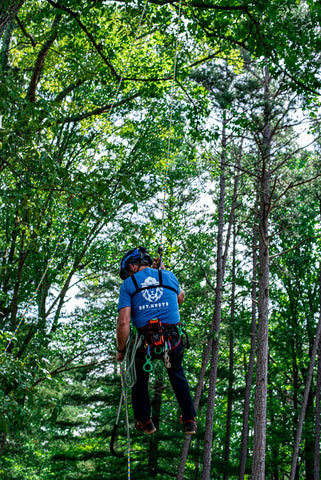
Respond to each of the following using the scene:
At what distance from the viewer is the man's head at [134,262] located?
165 inches

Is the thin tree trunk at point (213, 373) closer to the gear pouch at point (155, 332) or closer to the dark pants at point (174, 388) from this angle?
the dark pants at point (174, 388)

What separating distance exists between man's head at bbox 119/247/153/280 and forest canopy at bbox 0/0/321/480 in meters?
0.37

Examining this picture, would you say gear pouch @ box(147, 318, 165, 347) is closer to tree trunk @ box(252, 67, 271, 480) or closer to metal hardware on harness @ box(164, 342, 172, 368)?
metal hardware on harness @ box(164, 342, 172, 368)

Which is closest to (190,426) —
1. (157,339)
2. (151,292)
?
(157,339)

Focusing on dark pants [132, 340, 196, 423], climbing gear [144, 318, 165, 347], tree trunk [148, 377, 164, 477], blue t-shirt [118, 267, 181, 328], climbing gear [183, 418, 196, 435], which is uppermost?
blue t-shirt [118, 267, 181, 328]

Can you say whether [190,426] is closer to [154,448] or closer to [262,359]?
[262,359]

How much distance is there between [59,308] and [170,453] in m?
7.92

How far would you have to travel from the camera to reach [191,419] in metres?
4.00

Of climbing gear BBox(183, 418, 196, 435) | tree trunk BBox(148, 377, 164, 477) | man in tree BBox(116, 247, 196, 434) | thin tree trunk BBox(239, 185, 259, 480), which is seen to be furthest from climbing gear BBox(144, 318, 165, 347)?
thin tree trunk BBox(239, 185, 259, 480)

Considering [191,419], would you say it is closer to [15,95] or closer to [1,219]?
[15,95]

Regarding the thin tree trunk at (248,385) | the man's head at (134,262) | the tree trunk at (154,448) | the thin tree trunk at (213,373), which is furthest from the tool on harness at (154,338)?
the thin tree trunk at (248,385)

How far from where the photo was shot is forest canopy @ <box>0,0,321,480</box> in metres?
5.90

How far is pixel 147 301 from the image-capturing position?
3.97 metres

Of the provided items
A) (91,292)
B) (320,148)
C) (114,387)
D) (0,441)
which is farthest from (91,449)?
(320,148)
